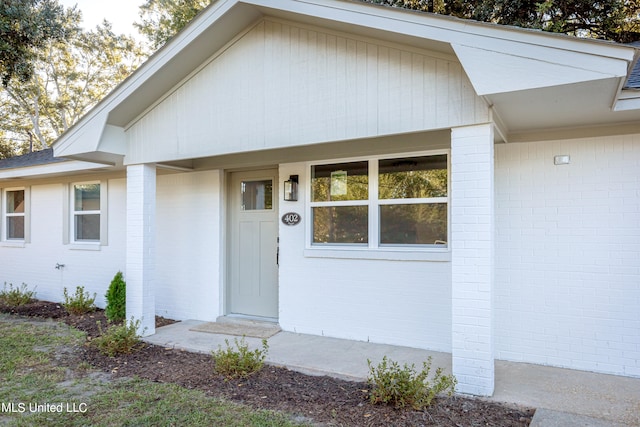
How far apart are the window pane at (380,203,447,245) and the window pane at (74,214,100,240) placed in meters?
5.91

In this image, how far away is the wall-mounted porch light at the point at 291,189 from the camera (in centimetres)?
569

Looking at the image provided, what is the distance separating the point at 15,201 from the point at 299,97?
8.51 meters

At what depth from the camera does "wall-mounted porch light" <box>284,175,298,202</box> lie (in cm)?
569

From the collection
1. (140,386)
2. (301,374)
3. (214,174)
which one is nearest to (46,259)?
(214,174)

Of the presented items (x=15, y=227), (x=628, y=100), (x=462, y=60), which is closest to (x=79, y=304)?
(x=15, y=227)

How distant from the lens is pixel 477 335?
3.54 m

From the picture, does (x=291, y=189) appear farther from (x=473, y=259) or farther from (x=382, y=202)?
(x=473, y=259)

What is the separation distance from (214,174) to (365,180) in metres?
2.54

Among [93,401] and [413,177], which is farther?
[413,177]

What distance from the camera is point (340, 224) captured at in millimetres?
5484

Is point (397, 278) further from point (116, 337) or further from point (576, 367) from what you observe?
point (116, 337)

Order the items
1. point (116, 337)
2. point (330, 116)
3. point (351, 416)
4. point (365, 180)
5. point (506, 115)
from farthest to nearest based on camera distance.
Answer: point (365, 180)
point (116, 337)
point (330, 116)
point (506, 115)
point (351, 416)

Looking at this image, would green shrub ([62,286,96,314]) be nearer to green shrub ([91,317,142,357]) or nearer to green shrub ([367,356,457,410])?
green shrub ([91,317,142,357])

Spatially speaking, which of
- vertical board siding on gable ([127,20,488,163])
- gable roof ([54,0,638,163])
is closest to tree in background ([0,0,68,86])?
gable roof ([54,0,638,163])
